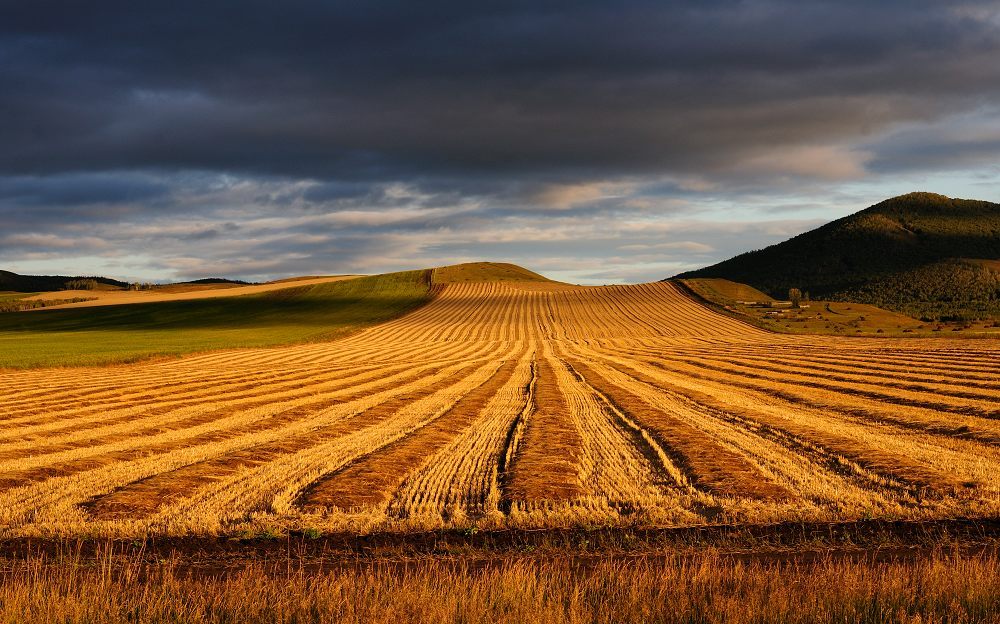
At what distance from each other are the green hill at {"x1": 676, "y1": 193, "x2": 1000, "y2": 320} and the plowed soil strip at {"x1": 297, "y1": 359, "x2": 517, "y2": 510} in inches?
4509

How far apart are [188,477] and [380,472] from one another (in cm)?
404

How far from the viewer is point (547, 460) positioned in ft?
53.1

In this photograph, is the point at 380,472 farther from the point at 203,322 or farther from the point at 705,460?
the point at 203,322

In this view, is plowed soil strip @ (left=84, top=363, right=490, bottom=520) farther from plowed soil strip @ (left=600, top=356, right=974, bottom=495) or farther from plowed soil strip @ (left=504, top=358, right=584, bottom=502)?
plowed soil strip @ (left=600, top=356, right=974, bottom=495)

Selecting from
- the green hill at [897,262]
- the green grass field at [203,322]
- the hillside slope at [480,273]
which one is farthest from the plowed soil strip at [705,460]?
the hillside slope at [480,273]

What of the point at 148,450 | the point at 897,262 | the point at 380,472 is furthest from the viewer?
the point at 897,262

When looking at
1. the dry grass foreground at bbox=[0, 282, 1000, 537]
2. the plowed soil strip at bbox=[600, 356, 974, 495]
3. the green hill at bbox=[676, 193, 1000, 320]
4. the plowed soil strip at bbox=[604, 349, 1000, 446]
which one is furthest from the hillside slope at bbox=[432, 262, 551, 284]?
the plowed soil strip at bbox=[600, 356, 974, 495]

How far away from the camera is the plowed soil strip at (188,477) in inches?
492

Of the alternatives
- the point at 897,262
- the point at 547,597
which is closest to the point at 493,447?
the point at 547,597

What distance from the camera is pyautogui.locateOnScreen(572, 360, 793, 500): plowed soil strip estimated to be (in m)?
13.3

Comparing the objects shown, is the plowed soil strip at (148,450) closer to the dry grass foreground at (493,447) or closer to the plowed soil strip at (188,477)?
the dry grass foreground at (493,447)

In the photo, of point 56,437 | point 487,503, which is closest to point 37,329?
point 56,437

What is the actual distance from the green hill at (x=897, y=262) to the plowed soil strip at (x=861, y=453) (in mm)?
105396

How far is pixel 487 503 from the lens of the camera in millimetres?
12617
